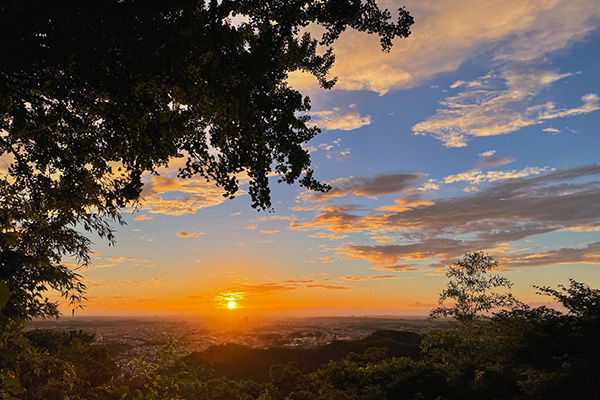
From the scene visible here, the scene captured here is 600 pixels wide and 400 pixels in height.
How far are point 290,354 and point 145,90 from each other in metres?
78.8

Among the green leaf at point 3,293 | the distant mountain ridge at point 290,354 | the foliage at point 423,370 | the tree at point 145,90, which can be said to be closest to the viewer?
the green leaf at point 3,293

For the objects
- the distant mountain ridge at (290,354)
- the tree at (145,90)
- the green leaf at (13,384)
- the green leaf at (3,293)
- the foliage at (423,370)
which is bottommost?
the distant mountain ridge at (290,354)

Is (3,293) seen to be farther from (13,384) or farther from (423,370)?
(423,370)

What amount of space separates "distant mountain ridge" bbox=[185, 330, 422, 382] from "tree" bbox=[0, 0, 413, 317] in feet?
209

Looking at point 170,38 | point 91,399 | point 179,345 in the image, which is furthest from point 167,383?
point 91,399

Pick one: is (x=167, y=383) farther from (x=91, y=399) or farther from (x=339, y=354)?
(x=339, y=354)

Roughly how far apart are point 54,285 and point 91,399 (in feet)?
41.7

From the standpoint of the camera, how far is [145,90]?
848cm

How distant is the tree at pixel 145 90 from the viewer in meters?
7.12

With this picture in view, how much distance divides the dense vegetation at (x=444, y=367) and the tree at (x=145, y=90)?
4060 millimetres

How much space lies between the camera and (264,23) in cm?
920

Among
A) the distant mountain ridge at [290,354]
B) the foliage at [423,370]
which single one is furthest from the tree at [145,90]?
the distant mountain ridge at [290,354]

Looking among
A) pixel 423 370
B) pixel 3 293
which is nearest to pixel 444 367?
pixel 423 370

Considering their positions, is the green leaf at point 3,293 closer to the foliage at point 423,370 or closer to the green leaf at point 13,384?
the green leaf at point 13,384
